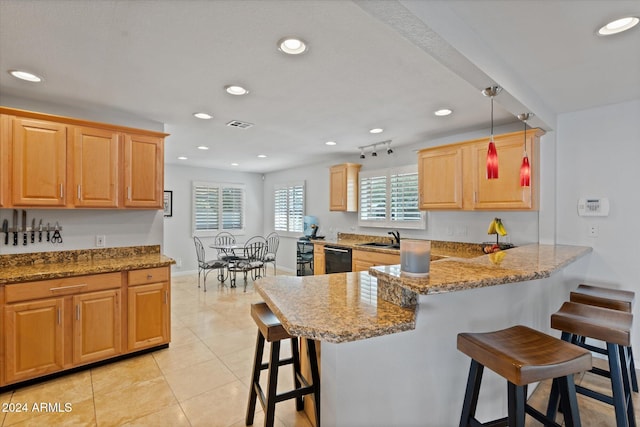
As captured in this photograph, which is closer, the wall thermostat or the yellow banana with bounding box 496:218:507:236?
the wall thermostat

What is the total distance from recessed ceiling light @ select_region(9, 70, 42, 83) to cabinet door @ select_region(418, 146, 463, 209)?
378 centimetres

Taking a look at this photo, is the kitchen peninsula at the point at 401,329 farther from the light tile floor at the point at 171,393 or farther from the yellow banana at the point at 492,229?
the yellow banana at the point at 492,229

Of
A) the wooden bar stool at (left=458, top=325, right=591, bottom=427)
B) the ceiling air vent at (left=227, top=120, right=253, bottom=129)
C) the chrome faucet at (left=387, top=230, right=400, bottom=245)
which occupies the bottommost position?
the wooden bar stool at (left=458, top=325, right=591, bottom=427)

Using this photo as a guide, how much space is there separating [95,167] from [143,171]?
0.40 m

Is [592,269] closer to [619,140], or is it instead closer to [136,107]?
[619,140]

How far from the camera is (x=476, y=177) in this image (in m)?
3.46

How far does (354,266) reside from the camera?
14.9ft

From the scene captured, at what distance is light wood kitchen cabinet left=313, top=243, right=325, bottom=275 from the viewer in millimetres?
5273

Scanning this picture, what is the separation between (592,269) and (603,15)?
236 centimetres

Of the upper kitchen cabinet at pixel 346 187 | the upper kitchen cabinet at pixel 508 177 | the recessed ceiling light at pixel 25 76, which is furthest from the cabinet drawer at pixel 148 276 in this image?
the upper kitchen cabinet at pixel 508 177

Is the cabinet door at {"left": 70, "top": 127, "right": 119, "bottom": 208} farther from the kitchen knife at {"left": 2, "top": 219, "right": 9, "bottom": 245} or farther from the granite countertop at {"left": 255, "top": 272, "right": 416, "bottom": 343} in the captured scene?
the granite countertop at {"left": 255, "top": 272, "right": 416, "bottom": 343}

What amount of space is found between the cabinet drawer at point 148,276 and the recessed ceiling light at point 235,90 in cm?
180

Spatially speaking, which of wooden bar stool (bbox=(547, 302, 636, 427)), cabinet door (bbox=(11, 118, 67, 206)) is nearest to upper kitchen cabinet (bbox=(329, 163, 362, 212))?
wooden bar stool (bbox=(547, 302, 636, 427))

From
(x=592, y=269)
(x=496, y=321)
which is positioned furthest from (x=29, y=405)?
(x=592, y=269)
